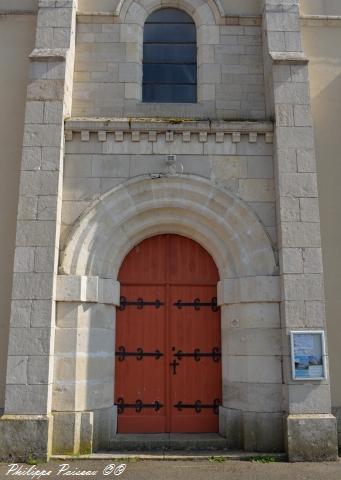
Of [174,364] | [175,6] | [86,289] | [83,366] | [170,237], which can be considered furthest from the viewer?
[175,6]

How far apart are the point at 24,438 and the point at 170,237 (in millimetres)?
3390

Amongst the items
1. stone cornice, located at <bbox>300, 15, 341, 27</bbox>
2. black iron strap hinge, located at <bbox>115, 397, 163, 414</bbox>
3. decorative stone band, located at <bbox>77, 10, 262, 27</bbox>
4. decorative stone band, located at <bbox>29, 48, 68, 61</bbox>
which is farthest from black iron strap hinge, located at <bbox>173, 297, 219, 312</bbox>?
stone cornice, located at <bbox>300, 15, 341, 27</bbox>

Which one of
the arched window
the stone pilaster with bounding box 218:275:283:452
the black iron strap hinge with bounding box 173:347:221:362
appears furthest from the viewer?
the arched window

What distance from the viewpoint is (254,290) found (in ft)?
22.3

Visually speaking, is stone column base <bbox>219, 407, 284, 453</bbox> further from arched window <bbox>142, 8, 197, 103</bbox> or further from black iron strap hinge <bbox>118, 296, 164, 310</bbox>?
arched window <bbox>142, 8, 197, 103</bbox>

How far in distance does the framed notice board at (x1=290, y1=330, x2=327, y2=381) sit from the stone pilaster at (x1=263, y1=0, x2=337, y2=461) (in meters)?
0.09

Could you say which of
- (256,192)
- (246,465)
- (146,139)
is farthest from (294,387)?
(146,139)

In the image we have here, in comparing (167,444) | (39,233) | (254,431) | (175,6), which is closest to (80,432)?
(167,444)

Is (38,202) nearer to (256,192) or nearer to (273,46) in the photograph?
(256,192)

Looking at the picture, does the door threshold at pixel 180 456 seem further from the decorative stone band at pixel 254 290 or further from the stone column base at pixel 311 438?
the decorative stone band at pixel 254 290

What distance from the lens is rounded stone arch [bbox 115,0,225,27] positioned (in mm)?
8008

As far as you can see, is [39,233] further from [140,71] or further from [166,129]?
[140,71]

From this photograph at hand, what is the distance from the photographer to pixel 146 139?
7.22 metres

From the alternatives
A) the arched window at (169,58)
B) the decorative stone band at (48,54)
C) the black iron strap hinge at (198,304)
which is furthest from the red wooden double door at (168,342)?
the decorative stone band at (48,54)
